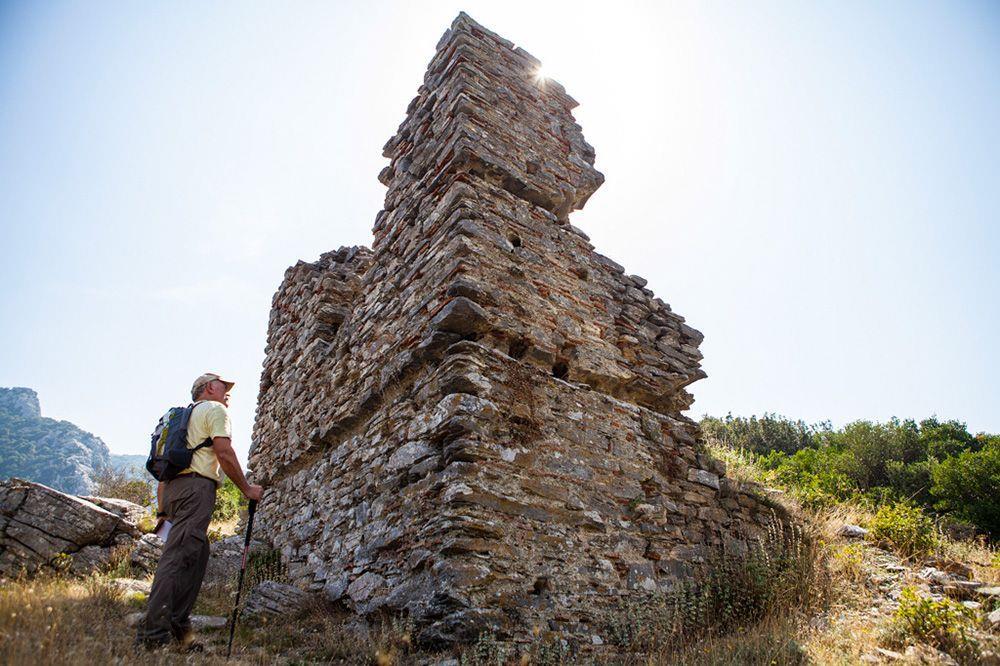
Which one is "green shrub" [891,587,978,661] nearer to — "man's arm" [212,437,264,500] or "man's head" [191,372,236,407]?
"man's arm" [212,437,264,500]

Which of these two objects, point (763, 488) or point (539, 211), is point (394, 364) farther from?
point (763, 488)

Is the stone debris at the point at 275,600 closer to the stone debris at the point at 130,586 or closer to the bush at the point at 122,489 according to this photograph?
the stone debris at the point at 130,586

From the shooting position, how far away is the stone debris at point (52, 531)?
5840 millimetres

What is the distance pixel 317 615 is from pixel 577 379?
9.44ft

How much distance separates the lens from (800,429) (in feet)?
96.5

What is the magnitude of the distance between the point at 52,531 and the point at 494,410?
17.8 ft

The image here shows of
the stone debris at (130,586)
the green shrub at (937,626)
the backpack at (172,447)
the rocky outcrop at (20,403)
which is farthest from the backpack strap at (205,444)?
the rocky outcrop at (20,403)

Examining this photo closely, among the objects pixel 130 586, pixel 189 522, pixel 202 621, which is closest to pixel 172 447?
pixel 189 522

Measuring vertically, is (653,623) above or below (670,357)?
below

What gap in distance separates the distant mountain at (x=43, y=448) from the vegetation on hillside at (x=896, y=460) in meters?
69.9

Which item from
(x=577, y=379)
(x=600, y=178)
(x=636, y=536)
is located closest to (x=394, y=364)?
(x=577, y=379)

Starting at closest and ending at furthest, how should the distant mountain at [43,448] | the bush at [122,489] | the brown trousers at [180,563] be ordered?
the brown trousers at [180,563], the bush at [122,489], the distant mountain at [43,448]

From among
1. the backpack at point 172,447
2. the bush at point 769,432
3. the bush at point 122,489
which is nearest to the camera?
the backpack at point 172,447

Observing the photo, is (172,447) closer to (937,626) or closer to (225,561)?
(225,561)
